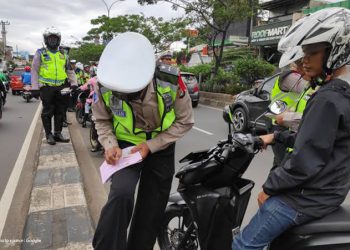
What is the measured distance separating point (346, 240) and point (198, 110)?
12870 millimetres

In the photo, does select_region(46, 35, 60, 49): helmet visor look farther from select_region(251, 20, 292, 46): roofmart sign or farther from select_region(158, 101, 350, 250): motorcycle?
select_region(251, 20, 292, 46): roofmart sign

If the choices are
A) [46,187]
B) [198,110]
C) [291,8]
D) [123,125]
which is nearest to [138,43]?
[123,125]

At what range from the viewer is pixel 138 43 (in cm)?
226

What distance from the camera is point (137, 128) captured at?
2453mm

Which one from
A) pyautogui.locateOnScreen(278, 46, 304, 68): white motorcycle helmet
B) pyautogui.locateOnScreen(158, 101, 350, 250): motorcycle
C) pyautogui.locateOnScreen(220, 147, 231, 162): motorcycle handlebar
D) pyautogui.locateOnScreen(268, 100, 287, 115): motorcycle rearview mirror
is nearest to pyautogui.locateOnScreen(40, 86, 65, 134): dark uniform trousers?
pyautogui.locateOnScreen(268, 100, 287, 115): motorcycle rearview mirror

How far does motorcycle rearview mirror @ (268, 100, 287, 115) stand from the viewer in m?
3.04

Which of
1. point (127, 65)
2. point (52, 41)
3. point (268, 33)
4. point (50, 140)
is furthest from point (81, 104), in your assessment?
point (268, 33)

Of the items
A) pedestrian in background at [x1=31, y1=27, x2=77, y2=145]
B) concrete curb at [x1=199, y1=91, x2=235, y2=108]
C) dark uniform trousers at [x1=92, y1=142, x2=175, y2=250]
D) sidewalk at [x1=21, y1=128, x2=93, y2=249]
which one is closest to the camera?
dark uniform trousers at [x1=92, y1=142, x2=175, y2=250]

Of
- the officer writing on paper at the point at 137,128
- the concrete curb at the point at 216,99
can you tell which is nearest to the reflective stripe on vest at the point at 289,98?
the officer writing on paper at the point at 137,128

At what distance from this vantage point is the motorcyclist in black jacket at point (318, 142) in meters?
1.70

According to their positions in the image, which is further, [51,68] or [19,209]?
[51,68]

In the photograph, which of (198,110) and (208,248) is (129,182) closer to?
(208,248)

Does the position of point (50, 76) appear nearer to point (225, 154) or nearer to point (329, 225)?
point (225, 154)

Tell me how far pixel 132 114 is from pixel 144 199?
0.60m
